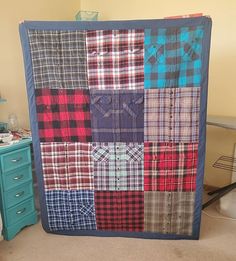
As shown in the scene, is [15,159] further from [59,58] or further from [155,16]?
[155,16]

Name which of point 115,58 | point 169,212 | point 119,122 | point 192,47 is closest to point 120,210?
point 169,212

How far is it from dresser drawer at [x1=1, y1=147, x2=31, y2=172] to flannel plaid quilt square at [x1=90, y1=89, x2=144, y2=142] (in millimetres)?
613

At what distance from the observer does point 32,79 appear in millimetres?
1724

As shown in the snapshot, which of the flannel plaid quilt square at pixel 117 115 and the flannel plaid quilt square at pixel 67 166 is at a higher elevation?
the flannel plaid quilt square at pixel 117 115

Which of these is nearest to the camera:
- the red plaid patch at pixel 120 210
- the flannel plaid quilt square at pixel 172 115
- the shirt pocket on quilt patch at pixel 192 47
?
the shirt pocket on quilt patch at pixel 192 47

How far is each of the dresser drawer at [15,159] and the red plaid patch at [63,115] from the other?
0.27 m

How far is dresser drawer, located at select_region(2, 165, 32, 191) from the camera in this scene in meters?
1.89

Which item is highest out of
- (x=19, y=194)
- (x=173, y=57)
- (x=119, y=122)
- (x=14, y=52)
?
(x=14, y=52)

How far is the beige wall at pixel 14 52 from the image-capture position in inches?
86.4

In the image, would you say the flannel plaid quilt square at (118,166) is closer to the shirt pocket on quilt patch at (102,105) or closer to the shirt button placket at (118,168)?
the shirt button placket at (118,168)

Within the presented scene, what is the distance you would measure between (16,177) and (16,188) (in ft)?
0.29

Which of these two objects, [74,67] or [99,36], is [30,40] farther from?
[99,36]

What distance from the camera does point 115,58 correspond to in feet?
5.44

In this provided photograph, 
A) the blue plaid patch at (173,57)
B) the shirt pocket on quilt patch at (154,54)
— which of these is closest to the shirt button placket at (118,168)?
the blue plaid patch at (173,57)
